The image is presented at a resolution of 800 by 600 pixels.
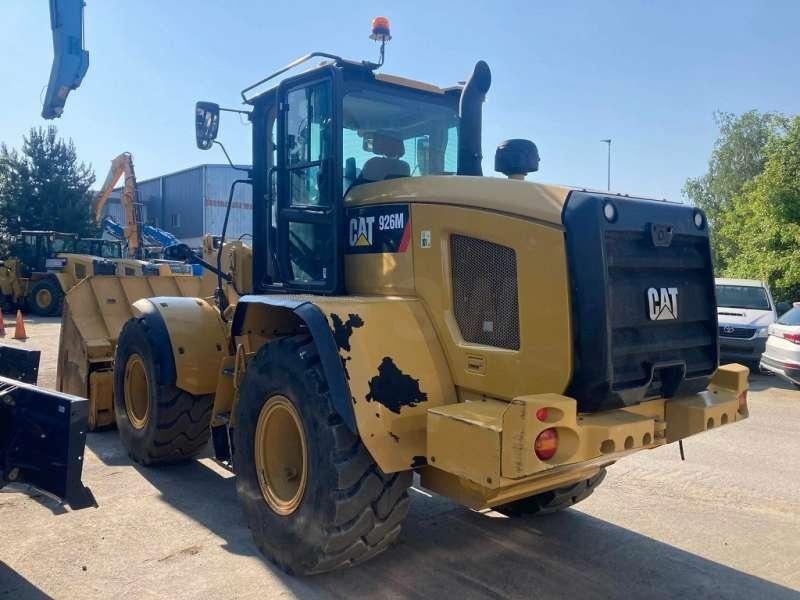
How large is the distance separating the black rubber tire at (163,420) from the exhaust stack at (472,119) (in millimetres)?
2671

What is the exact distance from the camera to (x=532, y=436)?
112 inches

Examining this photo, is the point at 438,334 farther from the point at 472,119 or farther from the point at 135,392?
the point at 135,392

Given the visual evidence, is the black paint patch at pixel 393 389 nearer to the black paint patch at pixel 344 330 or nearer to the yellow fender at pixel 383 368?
the yellow fender at pixel 383 368

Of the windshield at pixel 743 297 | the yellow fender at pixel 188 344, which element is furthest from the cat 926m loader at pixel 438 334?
the windshield at pixel 743 297

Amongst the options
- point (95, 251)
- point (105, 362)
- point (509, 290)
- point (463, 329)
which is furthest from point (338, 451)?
point (95, 251)

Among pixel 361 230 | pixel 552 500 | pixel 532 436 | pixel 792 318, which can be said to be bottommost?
pixel 552 500

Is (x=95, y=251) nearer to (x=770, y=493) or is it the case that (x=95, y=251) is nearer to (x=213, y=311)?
(x=213, y=311)

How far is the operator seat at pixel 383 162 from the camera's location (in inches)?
171

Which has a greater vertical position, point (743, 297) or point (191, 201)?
point (191, 201)

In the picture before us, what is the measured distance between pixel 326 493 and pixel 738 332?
401 inches

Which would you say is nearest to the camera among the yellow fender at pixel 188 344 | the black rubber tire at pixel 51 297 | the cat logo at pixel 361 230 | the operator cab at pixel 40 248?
the cat logo at pixel 361 230

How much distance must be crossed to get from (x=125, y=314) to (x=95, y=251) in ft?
55.2

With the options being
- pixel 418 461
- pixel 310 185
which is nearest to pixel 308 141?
pixel 310 185

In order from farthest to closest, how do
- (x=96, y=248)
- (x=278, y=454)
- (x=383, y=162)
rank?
(x=96, y=248) → (x=383, y=162) → (x=278, y=454)
